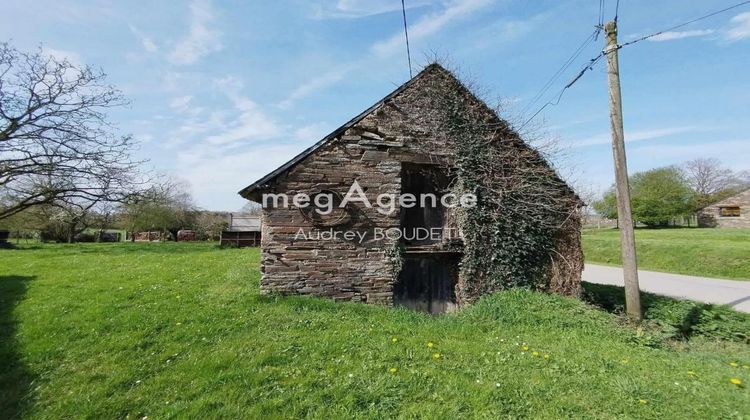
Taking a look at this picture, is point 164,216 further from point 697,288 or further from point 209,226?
point 697,288

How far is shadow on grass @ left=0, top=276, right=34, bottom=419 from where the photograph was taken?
3.67 metres

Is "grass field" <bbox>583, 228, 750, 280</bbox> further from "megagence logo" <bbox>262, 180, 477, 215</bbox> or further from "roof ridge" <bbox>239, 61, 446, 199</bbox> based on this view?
"roof ridge" <bbox>239, 61, 446, 199</bbox>

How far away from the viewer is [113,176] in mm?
17438

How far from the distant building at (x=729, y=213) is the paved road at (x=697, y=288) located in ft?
90.1

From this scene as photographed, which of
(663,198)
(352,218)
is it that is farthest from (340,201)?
(663,198)

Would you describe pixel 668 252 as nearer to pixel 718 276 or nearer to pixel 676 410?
pixel 718 276

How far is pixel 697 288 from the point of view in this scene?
38.5 ft

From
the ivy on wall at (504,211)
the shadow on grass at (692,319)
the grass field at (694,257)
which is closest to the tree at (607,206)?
the grass field at (694,257)

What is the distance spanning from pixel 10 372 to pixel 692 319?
459 inches

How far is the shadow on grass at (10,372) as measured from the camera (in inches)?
145

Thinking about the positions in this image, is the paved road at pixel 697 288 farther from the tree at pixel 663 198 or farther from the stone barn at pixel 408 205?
the tree at pixel 663 198

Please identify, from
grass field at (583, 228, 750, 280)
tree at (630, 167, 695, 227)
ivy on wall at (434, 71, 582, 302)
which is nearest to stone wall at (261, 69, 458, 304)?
ivy on wall at (434, 71, 582, 302)

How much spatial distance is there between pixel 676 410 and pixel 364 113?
6.70m

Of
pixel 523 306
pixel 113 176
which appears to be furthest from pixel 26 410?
pixel 113 176
